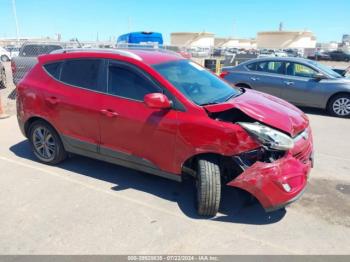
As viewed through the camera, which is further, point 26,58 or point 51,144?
point 26,58

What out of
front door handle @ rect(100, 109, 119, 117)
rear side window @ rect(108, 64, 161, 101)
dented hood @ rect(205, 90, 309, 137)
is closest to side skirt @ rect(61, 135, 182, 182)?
front door handle @ rect(100, 109, 119, 117)

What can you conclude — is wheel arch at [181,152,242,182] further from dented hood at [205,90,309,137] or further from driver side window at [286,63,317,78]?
driver side window at [286,63,317,78]

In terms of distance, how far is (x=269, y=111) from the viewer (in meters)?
3.52

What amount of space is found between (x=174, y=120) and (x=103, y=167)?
183 centimetres

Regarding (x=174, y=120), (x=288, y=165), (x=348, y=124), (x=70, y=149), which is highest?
(x=174, y=120)

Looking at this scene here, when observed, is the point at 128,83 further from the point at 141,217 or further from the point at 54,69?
the point at 141,217

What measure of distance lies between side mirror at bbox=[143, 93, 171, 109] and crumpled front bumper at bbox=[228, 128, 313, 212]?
43.3 inches

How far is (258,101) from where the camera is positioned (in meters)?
3.85

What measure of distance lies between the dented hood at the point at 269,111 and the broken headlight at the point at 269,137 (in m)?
0.10

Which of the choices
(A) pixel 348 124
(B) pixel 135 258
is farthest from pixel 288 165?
(A) pixel 348 124

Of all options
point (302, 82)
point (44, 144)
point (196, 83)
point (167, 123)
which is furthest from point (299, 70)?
point (44, 144)

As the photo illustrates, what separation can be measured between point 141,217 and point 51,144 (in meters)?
2.09

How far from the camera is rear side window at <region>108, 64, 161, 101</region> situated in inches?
146

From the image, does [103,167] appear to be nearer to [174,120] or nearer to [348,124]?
[174,120]
